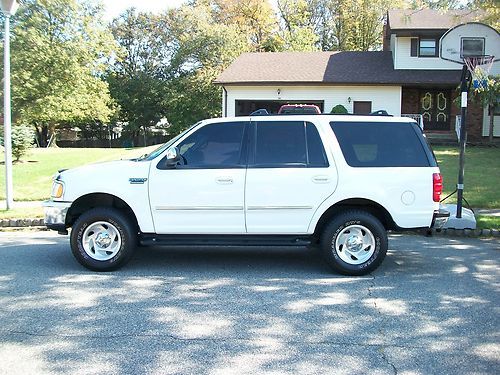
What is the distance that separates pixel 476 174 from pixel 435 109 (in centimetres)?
1446

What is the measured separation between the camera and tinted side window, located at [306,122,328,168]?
694 centimetres

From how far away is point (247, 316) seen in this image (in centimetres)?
535

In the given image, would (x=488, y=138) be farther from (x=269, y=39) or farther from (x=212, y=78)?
(x=269, y=39)

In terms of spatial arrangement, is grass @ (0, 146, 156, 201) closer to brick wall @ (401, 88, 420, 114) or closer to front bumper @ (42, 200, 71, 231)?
front bumper @ (42, 200, 71, 231)

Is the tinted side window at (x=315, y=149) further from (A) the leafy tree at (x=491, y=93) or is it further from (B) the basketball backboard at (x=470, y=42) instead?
(A) the leafy tree at (x=491, y=93)

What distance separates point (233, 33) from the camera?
39.9 m

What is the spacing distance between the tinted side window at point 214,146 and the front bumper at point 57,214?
1639mm

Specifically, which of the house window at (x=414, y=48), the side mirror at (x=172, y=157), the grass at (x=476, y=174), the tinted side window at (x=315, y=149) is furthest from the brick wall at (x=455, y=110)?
the side mirror at (x=172, y=157)

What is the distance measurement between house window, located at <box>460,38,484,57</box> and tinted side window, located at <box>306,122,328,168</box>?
5.20 m

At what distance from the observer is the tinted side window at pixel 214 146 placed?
7.00 meters

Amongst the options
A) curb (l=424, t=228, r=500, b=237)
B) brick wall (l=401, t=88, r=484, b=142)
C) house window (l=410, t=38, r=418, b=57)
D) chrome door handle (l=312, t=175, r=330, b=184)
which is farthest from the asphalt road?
house window (l=410, t=38, r=418, b=57)

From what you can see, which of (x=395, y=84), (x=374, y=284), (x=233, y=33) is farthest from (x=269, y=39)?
(x=374, y=284)

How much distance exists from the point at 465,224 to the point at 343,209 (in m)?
4.07

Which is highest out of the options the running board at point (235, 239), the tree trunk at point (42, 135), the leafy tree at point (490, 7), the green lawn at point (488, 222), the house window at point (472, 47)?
the leafy tree at point (490, 7)
